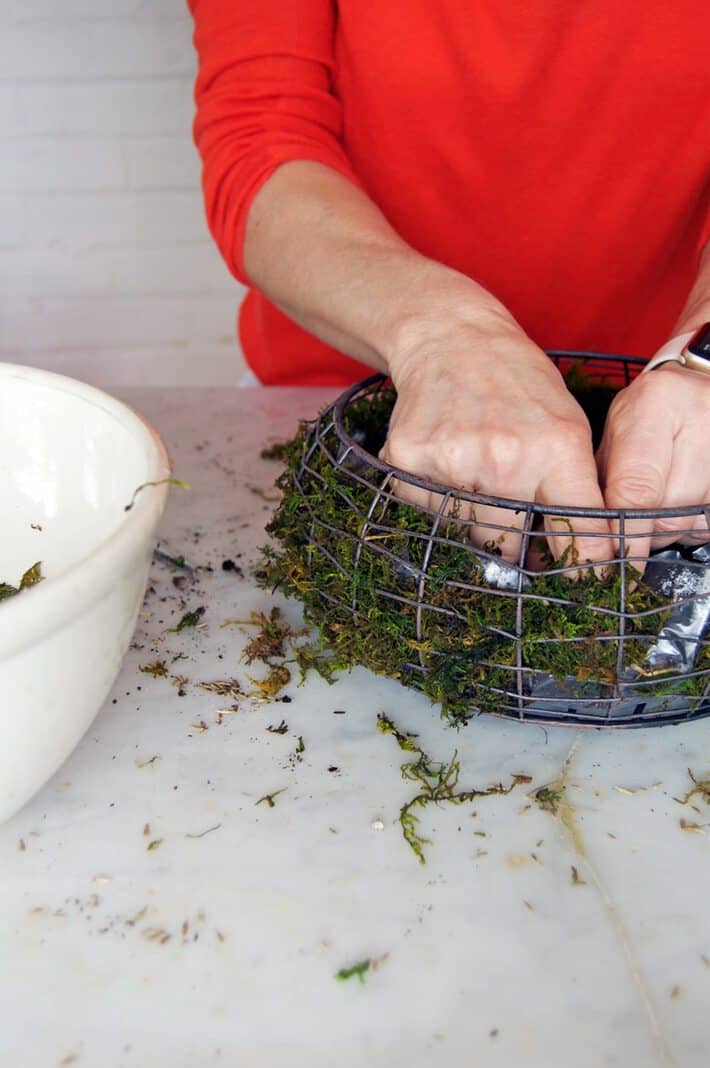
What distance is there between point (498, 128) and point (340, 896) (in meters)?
0.81

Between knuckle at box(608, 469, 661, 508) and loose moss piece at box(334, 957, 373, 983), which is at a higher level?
knuckle at box(608, 469, 661, 508)

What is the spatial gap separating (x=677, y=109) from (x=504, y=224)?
21 cm

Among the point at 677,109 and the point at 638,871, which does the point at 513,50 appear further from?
the point at 638,871

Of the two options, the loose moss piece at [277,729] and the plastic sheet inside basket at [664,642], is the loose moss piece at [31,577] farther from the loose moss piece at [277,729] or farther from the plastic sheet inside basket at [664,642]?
the plastic sheet inside basket at [664,642]

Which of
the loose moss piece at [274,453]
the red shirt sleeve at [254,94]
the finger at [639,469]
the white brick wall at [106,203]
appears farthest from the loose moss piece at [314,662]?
the white brick wall at [106,203]

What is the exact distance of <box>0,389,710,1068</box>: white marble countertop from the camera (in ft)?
1.51

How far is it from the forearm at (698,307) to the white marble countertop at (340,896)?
0.31 metres

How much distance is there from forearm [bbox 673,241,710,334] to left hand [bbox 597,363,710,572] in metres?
0.11

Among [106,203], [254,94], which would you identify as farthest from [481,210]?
[106,203]

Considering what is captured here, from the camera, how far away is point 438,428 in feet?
2.07

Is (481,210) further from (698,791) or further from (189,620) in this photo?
(698,791)

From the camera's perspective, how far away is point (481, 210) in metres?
1.08

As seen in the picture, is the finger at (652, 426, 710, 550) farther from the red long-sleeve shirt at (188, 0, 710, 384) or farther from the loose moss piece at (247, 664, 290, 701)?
the red long-sleeve shirt at (188, 0, 710, 384)

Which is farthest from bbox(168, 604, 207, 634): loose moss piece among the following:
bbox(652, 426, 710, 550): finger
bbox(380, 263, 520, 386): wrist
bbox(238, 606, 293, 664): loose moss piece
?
bbox(652, 426, 710, 550): finger
